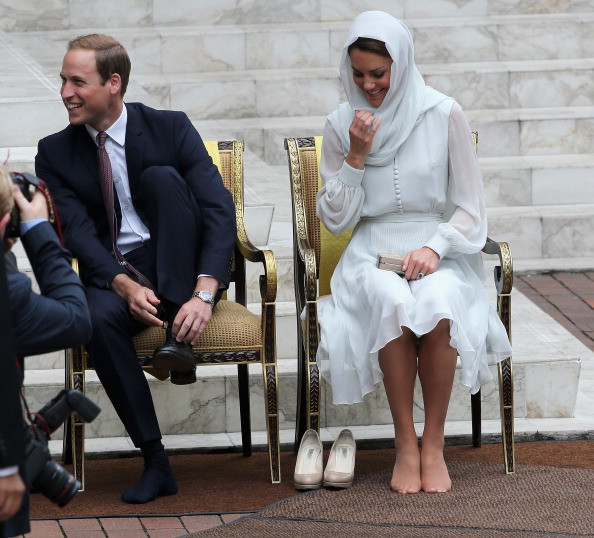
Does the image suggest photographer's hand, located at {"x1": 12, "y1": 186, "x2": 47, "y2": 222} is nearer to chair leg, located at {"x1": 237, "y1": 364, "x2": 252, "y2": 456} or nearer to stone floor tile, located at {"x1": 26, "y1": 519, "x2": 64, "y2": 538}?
stone floor tile, located at {"x1": 26, "y1": 519, "x2": 64, "y2": 538}

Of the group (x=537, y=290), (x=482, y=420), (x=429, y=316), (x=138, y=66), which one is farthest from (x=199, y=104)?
(x=429, y=316)

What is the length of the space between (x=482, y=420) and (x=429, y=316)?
97 centimetres

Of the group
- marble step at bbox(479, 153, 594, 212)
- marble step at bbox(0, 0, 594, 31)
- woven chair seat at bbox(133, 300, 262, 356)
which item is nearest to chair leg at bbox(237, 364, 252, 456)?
woven chair seat at bbox(133, 300, 262, 356)

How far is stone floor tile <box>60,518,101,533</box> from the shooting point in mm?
3918

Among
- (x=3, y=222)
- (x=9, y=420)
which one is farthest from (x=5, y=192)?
(x=9, y=420)

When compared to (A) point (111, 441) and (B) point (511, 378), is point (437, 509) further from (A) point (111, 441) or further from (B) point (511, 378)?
(A) point (111, 441)

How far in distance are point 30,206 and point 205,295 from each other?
1.28 meters

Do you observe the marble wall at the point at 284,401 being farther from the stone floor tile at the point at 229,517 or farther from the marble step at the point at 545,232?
the marble step at the point at 545,232

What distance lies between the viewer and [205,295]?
4.16 m

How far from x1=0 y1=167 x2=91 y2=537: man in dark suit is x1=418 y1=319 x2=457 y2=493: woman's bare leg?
58.4 inches

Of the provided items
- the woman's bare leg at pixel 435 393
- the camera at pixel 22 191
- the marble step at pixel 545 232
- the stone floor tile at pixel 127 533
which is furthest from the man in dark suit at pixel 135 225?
the marble step at pixel 545 232

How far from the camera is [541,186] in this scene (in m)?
7.51

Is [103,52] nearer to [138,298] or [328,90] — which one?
[138,298]

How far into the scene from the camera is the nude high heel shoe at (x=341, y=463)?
4.19m
